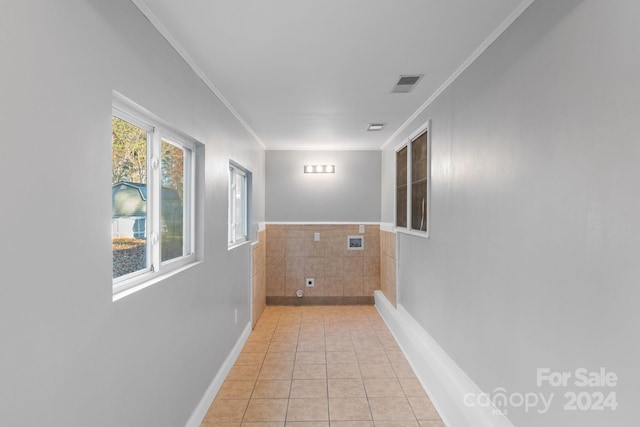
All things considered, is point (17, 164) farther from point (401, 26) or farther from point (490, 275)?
point (490, 275)

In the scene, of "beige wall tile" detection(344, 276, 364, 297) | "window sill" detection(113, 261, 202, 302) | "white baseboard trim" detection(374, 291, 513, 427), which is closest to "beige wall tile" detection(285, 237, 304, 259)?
"beige wall tile" detection(344, 276, 364, 297)

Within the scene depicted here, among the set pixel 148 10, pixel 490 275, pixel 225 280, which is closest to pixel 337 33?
pixel 148 10

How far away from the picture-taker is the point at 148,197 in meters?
2.06

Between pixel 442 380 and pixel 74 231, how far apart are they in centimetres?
239

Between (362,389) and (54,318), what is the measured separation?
245 centimetres

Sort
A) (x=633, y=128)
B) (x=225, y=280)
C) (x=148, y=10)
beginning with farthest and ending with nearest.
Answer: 1. (x=225, y=280)
2. (x=148, y=10)
3. (x=633, y=128)

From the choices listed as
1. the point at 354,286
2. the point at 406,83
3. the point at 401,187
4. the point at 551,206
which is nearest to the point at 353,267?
the point at 354,286

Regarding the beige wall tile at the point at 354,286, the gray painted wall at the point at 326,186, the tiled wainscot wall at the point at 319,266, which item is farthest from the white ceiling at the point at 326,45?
the beige wall tile at the point at 354,286

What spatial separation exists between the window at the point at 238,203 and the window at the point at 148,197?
1292 millimetres

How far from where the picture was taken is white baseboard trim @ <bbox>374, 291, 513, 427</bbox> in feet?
6.77

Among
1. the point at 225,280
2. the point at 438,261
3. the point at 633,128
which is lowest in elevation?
the point at 225,280

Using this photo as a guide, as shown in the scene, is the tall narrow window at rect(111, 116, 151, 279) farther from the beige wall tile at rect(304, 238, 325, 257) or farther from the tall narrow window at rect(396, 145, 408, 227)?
the beige wall tile at rect(304, 238, 325, 257)

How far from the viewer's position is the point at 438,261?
3033 millimetres

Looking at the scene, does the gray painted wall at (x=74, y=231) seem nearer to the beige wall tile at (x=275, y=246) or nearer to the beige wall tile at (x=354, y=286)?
the beige wall tile at (x=275, y=246)
